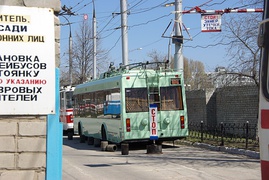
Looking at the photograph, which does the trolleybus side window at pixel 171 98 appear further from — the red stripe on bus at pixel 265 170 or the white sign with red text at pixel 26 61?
the red stripe on bus at pixel 265 170

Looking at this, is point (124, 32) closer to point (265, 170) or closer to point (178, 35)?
point (178, 35)

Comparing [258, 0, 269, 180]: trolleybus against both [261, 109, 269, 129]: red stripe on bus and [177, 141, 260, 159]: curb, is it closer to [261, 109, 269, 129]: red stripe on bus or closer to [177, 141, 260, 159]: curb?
[261, 109, 269, 129]: red stripe on bus

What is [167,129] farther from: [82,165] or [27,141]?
[27,141]

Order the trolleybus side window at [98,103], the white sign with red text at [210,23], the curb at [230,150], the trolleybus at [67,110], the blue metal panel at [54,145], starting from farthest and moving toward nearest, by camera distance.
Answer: the trolleybus at [67,110]
the trolleybus side window at [98,103]
the white sign with red text at [210,23]
the curb at [230,150]
the blue metal panel at [54,145]

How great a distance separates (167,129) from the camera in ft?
56.5

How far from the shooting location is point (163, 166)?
42.7ft

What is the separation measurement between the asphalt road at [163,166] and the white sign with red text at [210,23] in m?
4.64

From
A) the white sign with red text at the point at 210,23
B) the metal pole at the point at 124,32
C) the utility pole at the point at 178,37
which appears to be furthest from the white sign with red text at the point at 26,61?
the metal pole at the point at 124,32

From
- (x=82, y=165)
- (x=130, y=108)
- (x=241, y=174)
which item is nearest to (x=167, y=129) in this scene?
(x=130, y=108)

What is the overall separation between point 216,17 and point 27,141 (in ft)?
39.2

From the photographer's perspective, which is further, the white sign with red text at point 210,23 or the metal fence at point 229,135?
the metal fence at point 229,135

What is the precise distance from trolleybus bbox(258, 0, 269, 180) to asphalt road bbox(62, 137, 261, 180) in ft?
20.9

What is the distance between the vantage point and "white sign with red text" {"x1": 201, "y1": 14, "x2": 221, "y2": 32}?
16.0m

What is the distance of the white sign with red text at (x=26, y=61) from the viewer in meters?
5.36
